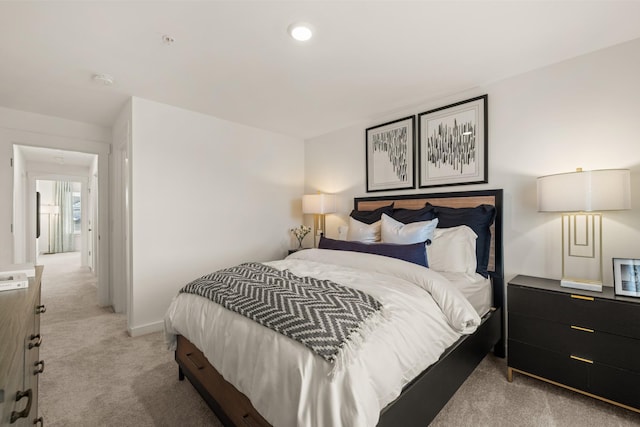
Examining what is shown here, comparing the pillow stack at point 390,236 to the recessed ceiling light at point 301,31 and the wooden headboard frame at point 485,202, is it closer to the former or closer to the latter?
the wooden headboard frame at point 485,202

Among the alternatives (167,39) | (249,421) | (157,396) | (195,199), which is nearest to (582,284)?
(249,421)

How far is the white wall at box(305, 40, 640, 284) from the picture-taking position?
200cm

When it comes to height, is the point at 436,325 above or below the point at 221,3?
below

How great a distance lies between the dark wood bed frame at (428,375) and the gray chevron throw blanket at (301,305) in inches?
14.8

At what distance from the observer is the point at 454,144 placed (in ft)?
9.25

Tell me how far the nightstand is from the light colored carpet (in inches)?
5.6

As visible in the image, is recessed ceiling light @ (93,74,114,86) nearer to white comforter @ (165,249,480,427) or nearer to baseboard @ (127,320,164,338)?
white comforter @ (165,249,480,427)

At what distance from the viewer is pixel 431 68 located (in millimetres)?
2338

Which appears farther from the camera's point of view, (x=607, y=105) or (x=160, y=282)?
(x=160, y=282)

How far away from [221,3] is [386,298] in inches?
75.4

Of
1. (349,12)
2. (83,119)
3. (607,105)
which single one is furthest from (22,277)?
(607,105)

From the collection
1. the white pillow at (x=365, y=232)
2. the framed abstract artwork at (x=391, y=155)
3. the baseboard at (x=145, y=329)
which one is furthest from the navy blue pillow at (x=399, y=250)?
the baseboard at (x=145, y=329)

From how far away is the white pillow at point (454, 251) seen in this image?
2.29 m

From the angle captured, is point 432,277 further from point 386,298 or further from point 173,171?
point 173,171
